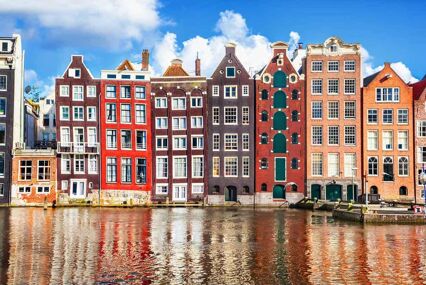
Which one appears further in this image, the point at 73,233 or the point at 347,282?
the point at 73,233

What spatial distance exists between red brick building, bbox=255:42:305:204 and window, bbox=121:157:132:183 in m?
19.0

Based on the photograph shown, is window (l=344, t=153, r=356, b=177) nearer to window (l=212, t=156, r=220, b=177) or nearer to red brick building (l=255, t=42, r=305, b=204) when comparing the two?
red brick building (l=255, t=42, r=305, b=204)

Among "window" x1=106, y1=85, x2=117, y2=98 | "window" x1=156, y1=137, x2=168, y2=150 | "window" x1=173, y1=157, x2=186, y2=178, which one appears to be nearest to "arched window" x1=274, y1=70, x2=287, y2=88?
"window" x1=173, y1=157, x2=186, y2=178

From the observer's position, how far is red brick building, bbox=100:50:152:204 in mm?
88375

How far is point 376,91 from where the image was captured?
9050 centimetres

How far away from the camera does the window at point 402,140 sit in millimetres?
89938

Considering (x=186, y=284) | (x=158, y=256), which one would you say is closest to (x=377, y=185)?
(x=158, y=256)

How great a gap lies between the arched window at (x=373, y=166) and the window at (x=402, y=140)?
423 cm

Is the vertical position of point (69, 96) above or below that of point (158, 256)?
above

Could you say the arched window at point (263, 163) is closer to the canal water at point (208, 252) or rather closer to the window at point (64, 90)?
the canal water at point (208, 252)

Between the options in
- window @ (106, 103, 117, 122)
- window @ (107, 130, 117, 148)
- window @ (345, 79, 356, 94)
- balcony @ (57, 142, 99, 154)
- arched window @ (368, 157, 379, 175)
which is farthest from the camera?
window @ (345, 79, 356, 94)

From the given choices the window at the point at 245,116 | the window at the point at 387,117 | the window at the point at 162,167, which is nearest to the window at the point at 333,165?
the window at the point at 387,117

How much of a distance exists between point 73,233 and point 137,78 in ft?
148

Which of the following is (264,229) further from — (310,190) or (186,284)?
(310,190)
